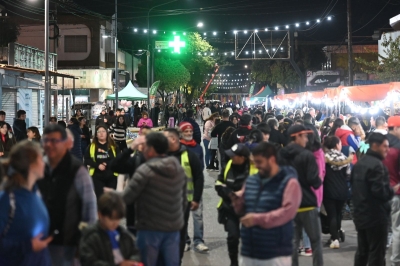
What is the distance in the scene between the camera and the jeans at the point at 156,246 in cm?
562

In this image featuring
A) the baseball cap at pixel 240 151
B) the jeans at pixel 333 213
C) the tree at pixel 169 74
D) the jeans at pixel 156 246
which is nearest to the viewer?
the jeans at pixel 156 246

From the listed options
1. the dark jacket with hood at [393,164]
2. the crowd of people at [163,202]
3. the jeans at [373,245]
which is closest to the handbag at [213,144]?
the crowd of people at [163,202]

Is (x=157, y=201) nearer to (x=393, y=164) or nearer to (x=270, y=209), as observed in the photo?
(x=270, y=209)

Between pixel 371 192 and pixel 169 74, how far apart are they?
176ft

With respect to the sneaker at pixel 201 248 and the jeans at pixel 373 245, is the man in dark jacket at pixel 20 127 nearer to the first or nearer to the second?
the sneaker at pixel 201 248

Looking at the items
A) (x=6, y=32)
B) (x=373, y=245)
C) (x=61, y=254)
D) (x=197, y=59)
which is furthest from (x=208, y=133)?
(x=197, y=59)

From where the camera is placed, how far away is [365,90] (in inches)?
788

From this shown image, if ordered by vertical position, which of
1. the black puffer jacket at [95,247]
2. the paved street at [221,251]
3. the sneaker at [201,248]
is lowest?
the paved street at [221,251]

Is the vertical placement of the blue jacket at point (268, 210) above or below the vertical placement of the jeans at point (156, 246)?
above

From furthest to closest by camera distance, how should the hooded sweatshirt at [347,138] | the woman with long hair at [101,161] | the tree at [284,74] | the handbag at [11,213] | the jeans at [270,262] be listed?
the tree at [284,74] < the hooded sweatshirt at [347,138] < the woman with long hair at [101,161] < the jeans at [270,262] < the handbag at [11,213]

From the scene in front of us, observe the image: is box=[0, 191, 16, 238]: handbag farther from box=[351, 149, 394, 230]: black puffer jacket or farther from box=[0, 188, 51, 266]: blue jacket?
box=[351, 149, 394, 230]: black puffer jacket

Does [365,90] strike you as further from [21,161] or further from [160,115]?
[160,115]

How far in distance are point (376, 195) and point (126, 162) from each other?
8.85ft

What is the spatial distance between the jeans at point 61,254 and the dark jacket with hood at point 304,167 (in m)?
2.83
